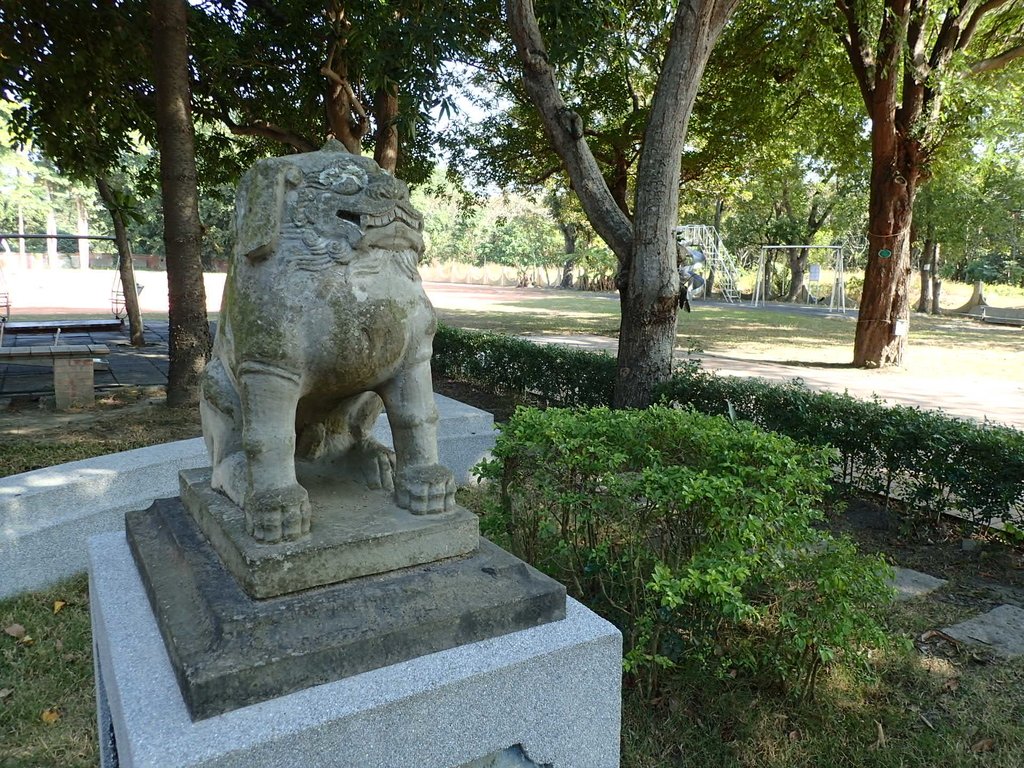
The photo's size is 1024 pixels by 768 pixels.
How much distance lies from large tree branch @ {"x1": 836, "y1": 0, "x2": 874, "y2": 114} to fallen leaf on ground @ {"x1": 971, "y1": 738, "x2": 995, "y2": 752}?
9.73 metres

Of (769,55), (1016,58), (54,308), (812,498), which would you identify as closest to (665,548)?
(812,498)

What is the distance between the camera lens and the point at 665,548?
Answer: 3039 mm

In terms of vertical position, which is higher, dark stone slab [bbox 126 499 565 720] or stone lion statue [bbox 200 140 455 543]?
stone lion statue [bbox 200 140 455 543]

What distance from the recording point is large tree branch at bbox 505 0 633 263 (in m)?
6.18

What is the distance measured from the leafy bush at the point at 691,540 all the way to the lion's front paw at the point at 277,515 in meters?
1.32

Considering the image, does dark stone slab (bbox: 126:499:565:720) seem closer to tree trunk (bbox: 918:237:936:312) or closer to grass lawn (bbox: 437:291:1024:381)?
grass lawn (bbox: 437:291:1024:381)

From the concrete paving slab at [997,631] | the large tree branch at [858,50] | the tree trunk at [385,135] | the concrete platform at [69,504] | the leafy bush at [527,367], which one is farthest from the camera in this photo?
the large tree branch at [858,50]

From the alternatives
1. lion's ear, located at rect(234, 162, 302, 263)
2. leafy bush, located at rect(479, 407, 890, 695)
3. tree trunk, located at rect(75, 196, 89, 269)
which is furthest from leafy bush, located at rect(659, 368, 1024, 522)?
tree trunk, located at rect(75, 196, 89, 269)

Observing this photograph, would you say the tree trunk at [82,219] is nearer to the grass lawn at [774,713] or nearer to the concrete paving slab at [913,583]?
the grass lawn at [774,713]

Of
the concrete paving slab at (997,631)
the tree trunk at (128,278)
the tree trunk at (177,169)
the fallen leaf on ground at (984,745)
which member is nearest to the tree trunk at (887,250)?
the concrete paving slab at (997,631)

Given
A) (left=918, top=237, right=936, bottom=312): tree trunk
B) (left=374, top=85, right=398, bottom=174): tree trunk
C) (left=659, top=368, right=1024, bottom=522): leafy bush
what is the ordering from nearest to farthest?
1. (left=659, top=368, right=1024, bottom=522): leafy bush
2. (left=374, top=85, right=398, bottom=174): tree trunk
3. (left=918, top=237, right=936, bottom=312): tree trunk

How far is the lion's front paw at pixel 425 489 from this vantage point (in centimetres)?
214

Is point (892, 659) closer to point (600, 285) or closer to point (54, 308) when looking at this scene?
point (54, 308)

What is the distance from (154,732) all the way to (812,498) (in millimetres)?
2452
